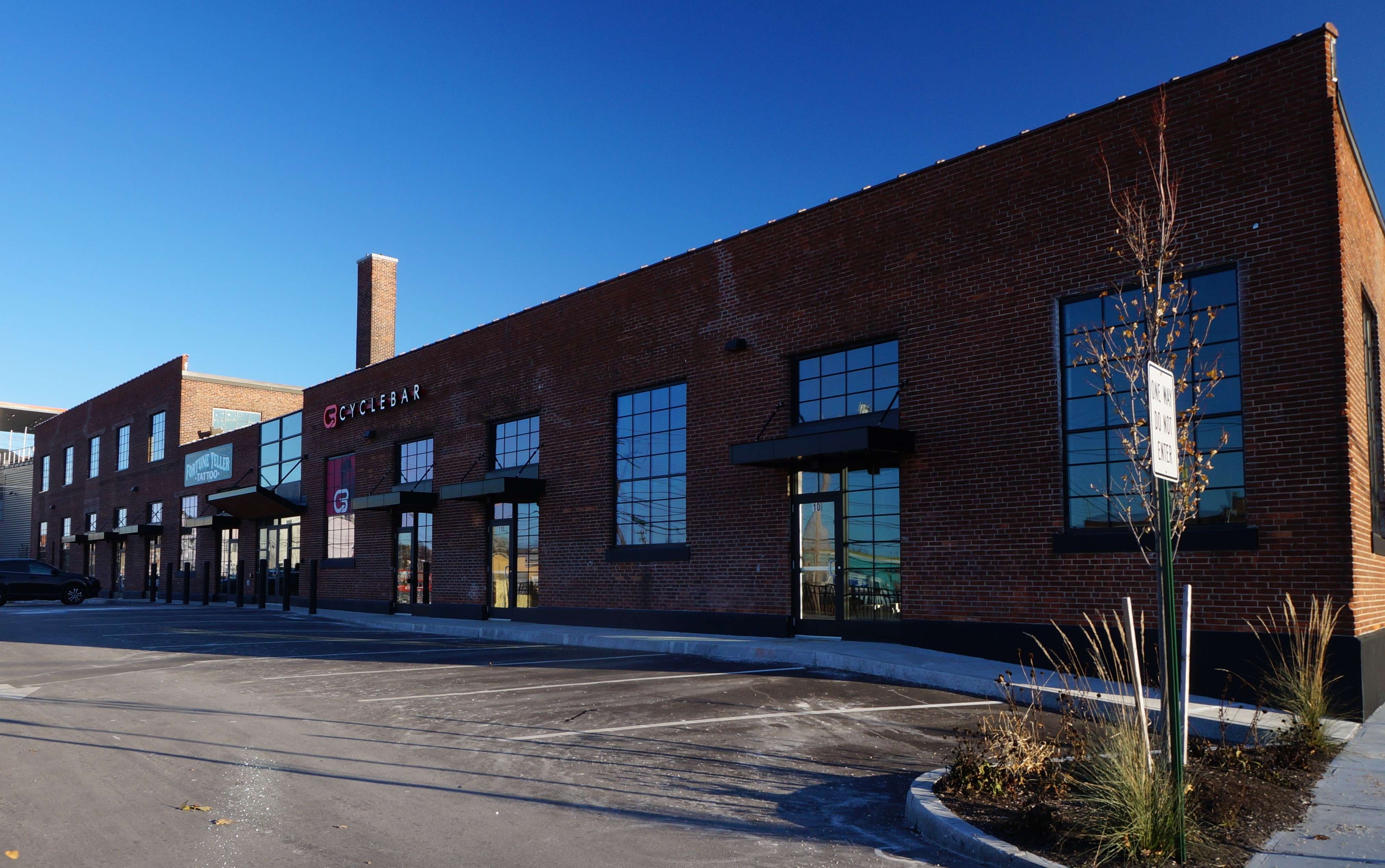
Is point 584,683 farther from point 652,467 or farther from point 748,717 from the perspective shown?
point 652,467

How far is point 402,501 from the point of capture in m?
24.0

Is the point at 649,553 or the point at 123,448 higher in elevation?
the point at 123,448

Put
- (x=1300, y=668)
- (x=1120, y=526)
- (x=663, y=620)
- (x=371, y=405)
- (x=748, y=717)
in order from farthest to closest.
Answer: (x=371, y=405)
(x=663, y=620)
(x=1120, y=526)
(x=748, y=717)
(x=1300, y=668)

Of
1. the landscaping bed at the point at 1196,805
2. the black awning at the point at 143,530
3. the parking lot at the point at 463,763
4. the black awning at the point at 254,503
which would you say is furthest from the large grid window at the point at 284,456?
the landscaping bed at the point at 1196,805

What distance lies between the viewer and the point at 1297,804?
21.6 feet

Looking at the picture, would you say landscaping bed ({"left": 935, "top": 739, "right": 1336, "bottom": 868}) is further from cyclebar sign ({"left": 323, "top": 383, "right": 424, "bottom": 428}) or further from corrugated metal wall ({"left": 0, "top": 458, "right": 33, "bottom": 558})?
corrugated metal wall ({"left": 0, "top": 458, "right": 33, "bottom": 558})

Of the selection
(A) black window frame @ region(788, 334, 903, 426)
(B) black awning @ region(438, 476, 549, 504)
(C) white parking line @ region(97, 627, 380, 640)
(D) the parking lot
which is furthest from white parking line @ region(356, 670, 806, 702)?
(C) white parking line @ region(97, 627, 380, 640)

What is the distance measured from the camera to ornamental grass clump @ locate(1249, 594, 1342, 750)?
27.1 ft

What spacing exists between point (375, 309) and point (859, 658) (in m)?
22.3

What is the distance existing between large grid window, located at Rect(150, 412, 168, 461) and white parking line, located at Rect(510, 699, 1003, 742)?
3615 centimetres

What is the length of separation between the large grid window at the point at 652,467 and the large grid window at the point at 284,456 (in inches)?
584

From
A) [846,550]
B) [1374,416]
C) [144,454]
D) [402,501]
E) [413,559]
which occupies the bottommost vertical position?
[413,559]

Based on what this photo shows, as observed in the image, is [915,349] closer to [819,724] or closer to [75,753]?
[819,724]

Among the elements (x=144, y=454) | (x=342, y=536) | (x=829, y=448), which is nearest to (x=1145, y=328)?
(x=829, y=448)
